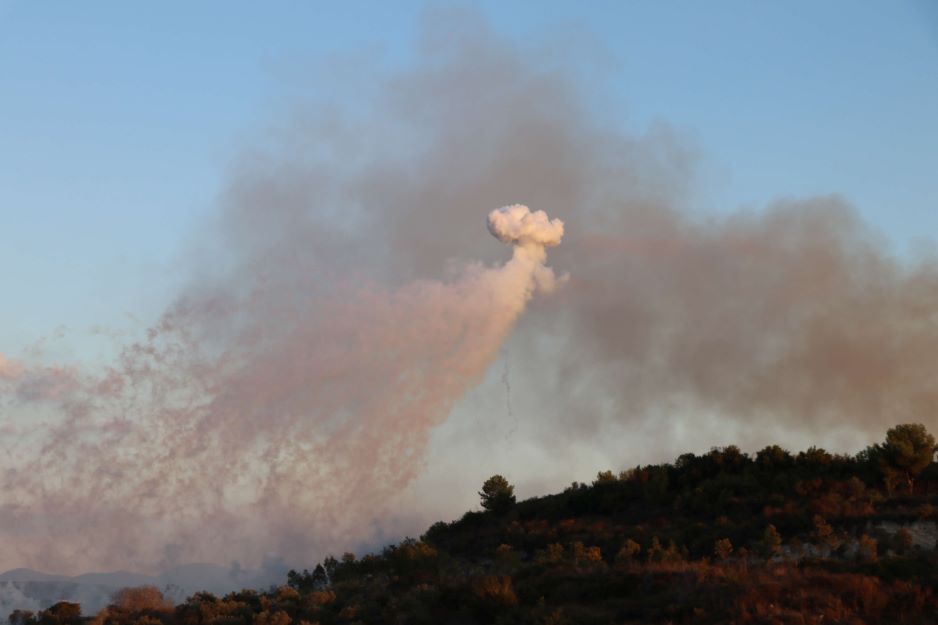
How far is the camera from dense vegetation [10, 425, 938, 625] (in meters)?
27.4

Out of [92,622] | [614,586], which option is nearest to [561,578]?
[614,586]

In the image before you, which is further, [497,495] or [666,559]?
[497,495]

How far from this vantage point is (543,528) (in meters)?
50.0

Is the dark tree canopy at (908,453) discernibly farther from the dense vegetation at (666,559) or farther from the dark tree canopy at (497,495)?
the dark tree canopy at (497,495)

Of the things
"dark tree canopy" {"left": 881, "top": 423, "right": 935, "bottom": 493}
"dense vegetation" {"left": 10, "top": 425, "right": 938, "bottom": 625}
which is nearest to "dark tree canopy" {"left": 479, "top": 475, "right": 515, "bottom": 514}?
"dense vegetation" {"left": 10, "top": 425, "right": 938, "bottom": 625}

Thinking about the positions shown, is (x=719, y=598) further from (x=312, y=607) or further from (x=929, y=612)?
(x=312, y=607)

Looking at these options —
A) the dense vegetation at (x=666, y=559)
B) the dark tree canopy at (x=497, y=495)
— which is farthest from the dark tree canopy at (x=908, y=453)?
the dark tree canopy at (x=497, y=495)

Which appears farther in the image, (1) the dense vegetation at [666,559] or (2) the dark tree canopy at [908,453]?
(2) the dark tree canopy at [908,453]

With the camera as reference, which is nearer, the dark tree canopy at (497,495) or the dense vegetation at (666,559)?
the dense vegetation at (666,559)

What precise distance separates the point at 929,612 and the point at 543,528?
2640 cm

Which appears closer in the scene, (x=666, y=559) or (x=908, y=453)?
(x=666, y=559)

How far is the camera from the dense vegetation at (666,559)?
27375 millimetres

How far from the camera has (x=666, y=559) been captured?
37250 millimetres

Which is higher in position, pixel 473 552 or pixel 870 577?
pixel 473 552
